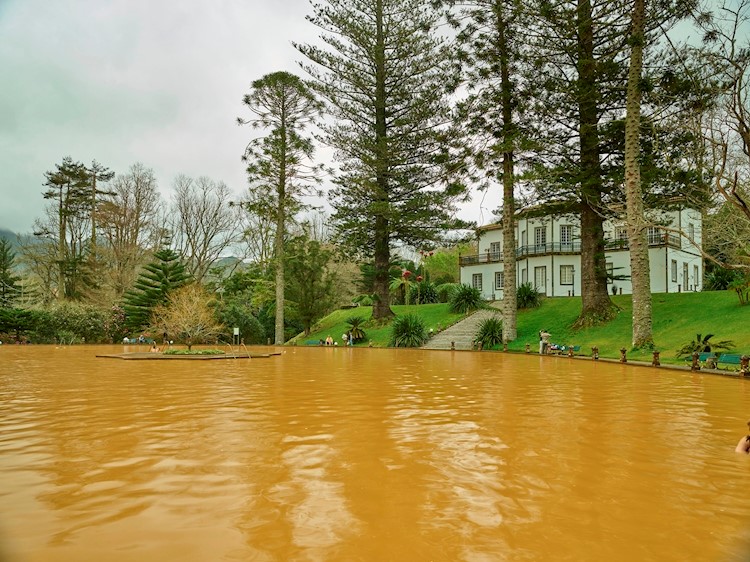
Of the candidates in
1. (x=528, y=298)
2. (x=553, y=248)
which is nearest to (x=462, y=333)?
(x=528, y=298)

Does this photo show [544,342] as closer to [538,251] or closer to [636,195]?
[636,195]

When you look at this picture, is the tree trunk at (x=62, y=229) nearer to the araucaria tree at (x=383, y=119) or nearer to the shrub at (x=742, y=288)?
the araucaria tree at (x=383, y=119)

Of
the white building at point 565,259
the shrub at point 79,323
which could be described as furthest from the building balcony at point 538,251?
the shrub at point 79,323

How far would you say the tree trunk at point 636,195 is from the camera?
54.9ft

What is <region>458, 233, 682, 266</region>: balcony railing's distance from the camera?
109 ft

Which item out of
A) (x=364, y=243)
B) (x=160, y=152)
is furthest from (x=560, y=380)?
(x=160, y=152)

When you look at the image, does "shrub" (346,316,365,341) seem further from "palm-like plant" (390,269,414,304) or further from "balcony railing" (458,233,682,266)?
"balcony railing" (458,233,682,266)

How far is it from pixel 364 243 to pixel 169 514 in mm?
28039

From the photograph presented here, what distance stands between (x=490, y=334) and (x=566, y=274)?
1669 cm

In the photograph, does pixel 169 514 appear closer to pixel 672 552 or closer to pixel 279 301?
pixel 672 552

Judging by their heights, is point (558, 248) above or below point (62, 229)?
below

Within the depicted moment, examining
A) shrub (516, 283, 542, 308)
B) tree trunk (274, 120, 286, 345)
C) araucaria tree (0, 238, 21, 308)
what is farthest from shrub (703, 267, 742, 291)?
araucaria tree (0, 238, 21, 308)

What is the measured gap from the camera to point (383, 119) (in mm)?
30781

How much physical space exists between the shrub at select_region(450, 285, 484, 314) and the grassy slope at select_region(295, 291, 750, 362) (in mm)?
696
